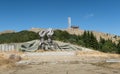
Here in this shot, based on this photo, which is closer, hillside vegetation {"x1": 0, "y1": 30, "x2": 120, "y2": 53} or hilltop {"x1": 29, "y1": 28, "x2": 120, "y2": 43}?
hillside vegetation {"x1": 0, "y1": 30, "x2": 120, "y2": 53}

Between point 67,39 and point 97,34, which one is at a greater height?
point 97,34

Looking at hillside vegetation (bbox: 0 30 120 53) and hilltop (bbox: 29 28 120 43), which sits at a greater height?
hilltop (bbox: 29 28 120 43)

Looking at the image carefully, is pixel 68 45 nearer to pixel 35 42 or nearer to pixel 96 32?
pixel 35 42

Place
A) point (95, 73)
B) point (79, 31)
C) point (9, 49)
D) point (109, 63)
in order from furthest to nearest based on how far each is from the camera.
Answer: point (79, 31)
point (9, 49)
point (109, 63)
point (95, 73)

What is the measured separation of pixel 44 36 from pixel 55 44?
183 cm

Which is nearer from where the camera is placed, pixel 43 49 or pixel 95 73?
pixel 95 73

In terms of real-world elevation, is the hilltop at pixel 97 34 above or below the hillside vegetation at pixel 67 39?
above

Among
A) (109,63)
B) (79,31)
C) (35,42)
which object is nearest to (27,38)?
(35,42)

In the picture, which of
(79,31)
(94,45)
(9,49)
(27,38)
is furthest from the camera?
(79,31)

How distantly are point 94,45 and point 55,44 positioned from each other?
29325 mm

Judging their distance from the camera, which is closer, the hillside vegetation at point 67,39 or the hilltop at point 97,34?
the hillside vegetation at point 67,39

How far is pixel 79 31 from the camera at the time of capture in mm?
127000

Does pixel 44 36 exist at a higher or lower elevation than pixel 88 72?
higher

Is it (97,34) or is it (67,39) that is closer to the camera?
(67,39)
